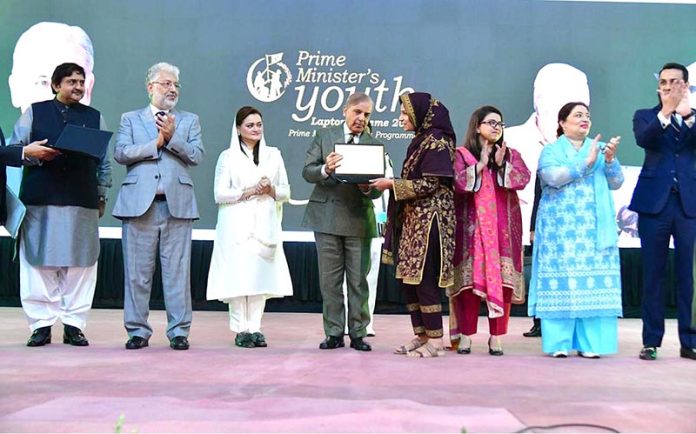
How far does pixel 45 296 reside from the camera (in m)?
4.59

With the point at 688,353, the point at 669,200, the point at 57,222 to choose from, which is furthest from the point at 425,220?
the point at 57,222

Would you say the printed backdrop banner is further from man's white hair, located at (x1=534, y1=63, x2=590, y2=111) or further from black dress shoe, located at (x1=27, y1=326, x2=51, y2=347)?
black dress shoe, located at (x1=27, y1=326, x2=51, y2=347)

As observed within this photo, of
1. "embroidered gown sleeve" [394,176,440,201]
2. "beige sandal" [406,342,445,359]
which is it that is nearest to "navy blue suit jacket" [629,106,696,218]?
"embroidered gown sleeve" [394,176,440,201]

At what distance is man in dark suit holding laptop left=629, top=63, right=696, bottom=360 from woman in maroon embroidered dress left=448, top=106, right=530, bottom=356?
2.24 feet

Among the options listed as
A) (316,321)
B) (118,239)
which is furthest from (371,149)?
(118,239)

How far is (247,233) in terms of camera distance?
15.8ft

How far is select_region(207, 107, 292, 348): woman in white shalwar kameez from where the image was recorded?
476 centimetres

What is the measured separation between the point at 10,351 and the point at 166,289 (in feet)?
2.79

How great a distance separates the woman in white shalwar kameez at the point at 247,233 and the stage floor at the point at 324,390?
267 mm

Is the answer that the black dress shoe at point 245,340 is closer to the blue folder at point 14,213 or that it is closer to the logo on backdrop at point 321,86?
the blue folder at point 14,213

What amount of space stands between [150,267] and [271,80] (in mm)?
3247

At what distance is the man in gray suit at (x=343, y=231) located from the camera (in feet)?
14.9

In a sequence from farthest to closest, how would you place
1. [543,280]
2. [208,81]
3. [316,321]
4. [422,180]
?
[208,81], [316,321], [543,280], [422,180]

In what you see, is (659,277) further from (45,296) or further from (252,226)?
(45,296)
